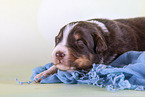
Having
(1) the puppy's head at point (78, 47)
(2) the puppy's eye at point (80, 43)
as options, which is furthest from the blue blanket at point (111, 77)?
(2) the puppy's eye at point (80, 43)

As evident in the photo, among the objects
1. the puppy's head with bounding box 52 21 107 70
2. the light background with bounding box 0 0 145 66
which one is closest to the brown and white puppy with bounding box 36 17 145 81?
the puppy's head with bounding box 52 21 107 70

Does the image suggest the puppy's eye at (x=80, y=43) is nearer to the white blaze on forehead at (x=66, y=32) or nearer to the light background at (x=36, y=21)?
the white blaze on forehead at (x=66, y=32)

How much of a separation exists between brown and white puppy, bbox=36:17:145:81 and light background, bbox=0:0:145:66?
0.93 meters

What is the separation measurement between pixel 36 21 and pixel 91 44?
4.23ft

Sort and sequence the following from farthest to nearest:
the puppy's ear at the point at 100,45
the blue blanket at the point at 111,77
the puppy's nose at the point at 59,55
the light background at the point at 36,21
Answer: the light background at the point at 36,21, the puppy's ear at the point at 100,45, the puppy's nose at the point at 59,55, the blue blanket at the point at 111,77

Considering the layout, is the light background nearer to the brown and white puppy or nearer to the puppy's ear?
the brown and white puppy

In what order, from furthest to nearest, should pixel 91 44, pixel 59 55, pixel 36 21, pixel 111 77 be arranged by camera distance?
pixel 36 21 < pixel 91 44 < pixel 59 55 < pixel 111 77

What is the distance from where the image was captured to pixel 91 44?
1.56 m

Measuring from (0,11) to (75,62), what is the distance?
57.5 inches

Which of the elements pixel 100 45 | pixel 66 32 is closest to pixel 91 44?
pixel 100 45

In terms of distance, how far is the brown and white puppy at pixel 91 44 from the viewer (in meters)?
1.47

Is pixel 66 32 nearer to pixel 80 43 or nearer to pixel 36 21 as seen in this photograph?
pixel 80 43

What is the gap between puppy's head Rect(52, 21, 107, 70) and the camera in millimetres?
1455

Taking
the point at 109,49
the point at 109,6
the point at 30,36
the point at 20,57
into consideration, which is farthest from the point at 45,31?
the point at 109,49
